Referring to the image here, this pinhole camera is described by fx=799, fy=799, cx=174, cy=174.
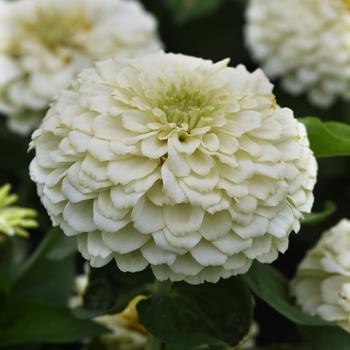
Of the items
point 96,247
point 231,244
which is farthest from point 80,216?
point 231,244

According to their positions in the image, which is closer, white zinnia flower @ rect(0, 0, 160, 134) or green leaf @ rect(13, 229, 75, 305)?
green leaf @ rect(13, 229, 75, 305)

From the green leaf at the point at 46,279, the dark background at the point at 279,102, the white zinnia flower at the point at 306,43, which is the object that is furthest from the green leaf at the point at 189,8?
the green leaf at the point at 46,279

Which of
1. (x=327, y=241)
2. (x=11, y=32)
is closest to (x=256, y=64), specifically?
(x=11, y=32)

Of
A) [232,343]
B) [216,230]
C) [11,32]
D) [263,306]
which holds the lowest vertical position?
[263,306]

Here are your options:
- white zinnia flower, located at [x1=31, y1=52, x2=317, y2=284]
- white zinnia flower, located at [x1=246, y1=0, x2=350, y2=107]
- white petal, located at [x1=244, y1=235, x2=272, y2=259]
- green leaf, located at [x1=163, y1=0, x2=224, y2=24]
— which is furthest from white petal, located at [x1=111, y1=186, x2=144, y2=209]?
green leaf, located at [x1=163, y1=0, x2=224, y2=24]

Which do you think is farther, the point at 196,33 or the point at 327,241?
the point at 196,33

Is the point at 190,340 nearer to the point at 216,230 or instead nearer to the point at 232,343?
the point at 232,343

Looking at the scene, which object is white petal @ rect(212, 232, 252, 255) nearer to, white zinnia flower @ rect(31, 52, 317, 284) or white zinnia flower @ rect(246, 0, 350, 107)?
white zinnia flower @ rect(31, 52, 317, 284)
